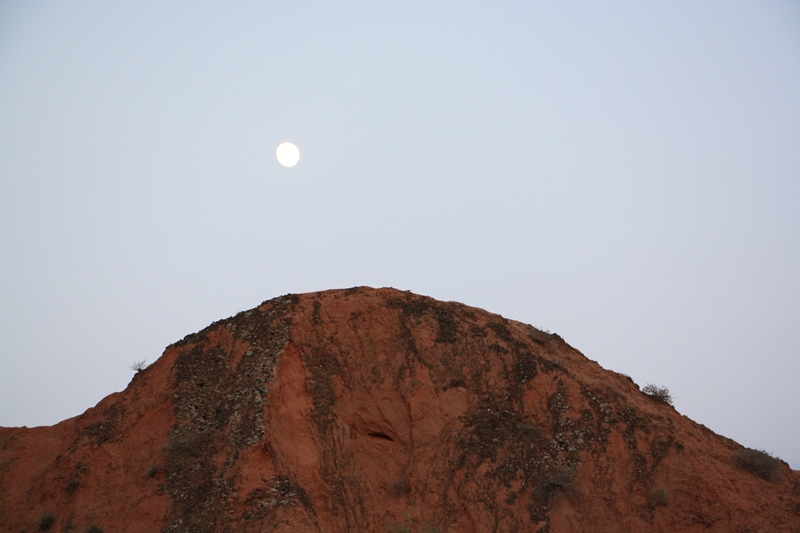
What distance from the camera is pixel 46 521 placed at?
2003 centimetres

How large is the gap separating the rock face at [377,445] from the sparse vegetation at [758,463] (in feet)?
0.15

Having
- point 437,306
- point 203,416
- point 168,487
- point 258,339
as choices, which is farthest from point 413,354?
point 168,487

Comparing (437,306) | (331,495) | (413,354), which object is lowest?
(331,495)

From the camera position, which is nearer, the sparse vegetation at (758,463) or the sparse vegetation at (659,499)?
the sparse vegetation at (659,499)

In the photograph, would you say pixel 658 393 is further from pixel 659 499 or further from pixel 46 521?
pixel 46 521

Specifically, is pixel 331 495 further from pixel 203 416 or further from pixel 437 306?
pixel 437 306

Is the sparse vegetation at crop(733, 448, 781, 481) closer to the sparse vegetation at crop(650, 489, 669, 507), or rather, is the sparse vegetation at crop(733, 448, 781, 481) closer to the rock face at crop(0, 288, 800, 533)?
the rock face at crop(0, 288, 800, 533)

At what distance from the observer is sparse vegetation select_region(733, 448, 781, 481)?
20.9 metres

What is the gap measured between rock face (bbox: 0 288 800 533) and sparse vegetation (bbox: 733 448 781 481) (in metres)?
0.05

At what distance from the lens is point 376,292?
2520cm

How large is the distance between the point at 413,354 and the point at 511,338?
10.9 feet

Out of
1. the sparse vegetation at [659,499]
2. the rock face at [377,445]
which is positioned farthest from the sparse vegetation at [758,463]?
the sparse vegetation at [659,499]

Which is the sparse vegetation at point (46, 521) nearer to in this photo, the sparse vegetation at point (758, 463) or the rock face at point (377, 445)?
the rock face at point (377, 445)

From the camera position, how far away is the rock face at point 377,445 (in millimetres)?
19516
